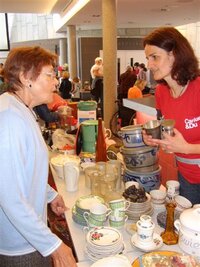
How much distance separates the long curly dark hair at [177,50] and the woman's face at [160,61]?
0.02 m

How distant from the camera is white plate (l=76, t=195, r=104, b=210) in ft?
4.50

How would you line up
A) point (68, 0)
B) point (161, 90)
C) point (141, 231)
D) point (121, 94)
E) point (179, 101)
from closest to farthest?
point (141, 231), point (179, 101), point (161, 90), point (121, 94), point (68, 0)

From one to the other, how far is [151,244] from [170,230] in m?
0.12

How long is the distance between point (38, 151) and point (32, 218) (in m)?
0.23

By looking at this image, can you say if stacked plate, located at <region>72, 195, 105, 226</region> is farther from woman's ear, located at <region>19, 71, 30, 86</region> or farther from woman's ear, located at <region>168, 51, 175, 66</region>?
woman's ear, located at <region>168, 51, 175, 66</region>

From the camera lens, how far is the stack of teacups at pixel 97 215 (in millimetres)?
1237

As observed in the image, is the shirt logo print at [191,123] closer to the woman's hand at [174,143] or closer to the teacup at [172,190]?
the woman's hand at [174,143]

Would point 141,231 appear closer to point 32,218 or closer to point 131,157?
point 32,218

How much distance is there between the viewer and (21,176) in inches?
39.7

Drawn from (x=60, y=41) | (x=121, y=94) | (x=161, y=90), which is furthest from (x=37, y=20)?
(x=161, y=90)

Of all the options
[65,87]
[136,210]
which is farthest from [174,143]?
[65,87]

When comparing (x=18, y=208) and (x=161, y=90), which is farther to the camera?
(x=161, y=90)

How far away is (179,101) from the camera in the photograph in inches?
60.3

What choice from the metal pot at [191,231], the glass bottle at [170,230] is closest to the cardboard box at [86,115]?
the glass bottle at [170,230]
